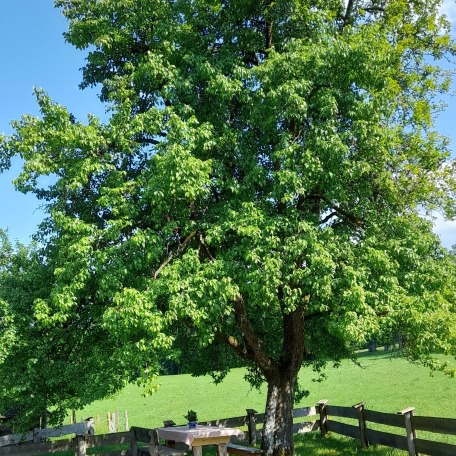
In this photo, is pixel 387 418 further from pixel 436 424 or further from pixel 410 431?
pixel 436 424

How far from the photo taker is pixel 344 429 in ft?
54.9

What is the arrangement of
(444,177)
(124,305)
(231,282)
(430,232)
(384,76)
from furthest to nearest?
(444,177) → (430,232) → (384,76) → (231,282) → (124,305)

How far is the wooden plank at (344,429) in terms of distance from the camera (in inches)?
629

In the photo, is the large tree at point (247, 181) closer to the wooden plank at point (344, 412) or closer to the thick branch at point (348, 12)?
the thick branch at point (348, 12)

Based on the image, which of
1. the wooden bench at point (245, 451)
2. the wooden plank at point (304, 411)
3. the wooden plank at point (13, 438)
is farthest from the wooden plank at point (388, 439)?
the wooden plank at point (13, 438)

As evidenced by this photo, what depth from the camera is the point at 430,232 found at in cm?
1421

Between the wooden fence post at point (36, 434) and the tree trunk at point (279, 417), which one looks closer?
the tree trunk at point (279, 417)

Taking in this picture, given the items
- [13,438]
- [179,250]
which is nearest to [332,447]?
[179,250]

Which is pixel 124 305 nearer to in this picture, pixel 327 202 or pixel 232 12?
pixel 327 202

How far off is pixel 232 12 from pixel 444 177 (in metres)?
7.62

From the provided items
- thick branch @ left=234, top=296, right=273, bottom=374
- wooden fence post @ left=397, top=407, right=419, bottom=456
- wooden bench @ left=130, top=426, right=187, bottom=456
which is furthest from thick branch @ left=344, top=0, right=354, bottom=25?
wooden bench @ left=130, top=426, right=187, bottom=456

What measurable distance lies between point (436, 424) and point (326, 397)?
28401mm

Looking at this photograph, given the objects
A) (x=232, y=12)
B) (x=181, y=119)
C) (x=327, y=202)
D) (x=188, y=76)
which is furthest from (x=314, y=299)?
(x=232, y=12)

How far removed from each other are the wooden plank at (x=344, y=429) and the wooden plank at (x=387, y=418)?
3.02 ft
